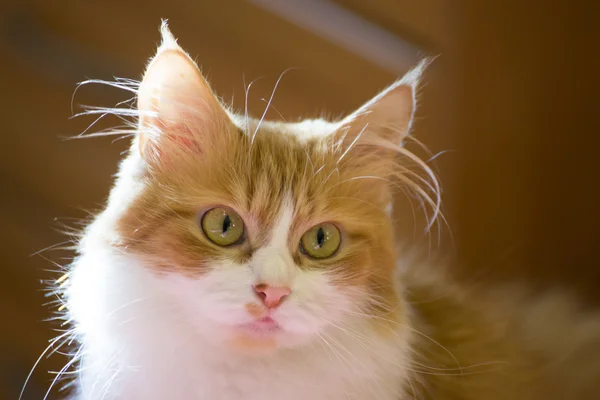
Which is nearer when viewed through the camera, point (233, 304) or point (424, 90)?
point (233, 304)

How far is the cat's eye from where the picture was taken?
1015 mm

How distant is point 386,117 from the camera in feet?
3.74

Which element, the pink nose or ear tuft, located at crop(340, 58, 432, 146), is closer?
the pink nose

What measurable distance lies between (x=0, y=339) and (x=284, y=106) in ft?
4.18

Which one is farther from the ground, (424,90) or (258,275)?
(424,90)

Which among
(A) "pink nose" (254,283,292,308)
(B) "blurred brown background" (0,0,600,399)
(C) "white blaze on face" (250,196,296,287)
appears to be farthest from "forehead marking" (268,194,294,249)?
(B) "blurred brown background" (0,0,600,399)

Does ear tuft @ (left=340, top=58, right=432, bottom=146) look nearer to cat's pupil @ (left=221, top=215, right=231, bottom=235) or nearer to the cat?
the cat

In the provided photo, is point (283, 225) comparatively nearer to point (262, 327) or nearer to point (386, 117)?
point (262, 327)

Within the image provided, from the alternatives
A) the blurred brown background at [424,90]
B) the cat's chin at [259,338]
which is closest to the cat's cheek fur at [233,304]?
the cat's chin at [259,338]

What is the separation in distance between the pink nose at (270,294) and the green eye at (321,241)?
6.1 inches

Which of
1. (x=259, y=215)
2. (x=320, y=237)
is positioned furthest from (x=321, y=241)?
(x=259, y=215)

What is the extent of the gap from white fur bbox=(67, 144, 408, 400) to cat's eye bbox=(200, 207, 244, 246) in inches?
2.2

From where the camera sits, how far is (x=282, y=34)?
1.83 m

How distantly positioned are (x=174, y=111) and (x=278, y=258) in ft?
1.12
